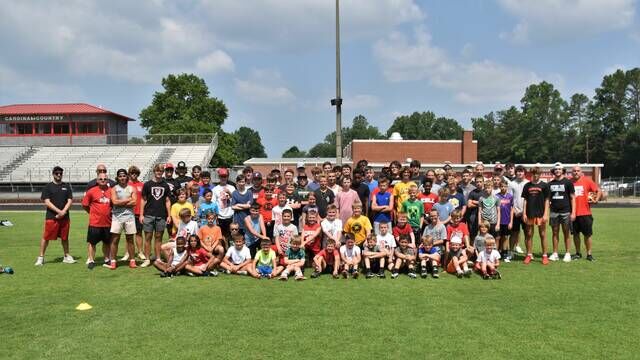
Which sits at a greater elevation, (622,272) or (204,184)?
(204,184)

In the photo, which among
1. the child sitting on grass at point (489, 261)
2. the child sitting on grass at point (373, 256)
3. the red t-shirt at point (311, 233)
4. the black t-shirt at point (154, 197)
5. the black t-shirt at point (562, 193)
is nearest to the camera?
the child sitting on grass at point (489, 261)

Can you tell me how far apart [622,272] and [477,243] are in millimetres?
2515

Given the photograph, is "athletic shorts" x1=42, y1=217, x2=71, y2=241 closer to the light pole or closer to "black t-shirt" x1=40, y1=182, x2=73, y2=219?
"black t-shirt" x1=40, y1=182, x2=73, y2=219

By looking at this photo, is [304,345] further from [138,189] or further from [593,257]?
[593,257]

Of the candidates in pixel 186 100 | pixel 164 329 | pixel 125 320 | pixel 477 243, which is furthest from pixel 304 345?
pixel 186 100

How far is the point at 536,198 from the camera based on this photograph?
393 inches

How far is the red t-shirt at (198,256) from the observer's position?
29.0 ft

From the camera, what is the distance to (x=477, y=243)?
30.0 ft

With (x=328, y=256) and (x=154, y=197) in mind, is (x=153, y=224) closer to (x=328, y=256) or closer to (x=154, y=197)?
(x=154, y=197)

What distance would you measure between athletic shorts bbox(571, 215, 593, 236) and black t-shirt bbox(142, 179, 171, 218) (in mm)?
8282

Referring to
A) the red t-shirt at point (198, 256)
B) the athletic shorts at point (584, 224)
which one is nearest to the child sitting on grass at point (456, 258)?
the athletic shorts at point (584, 224)

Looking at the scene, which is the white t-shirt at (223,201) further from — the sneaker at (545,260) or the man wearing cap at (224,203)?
the sneaker at (545,260)

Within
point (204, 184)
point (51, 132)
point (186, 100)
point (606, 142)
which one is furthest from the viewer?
point (606, 142)

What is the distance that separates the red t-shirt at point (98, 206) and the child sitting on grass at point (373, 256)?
4932 mm
